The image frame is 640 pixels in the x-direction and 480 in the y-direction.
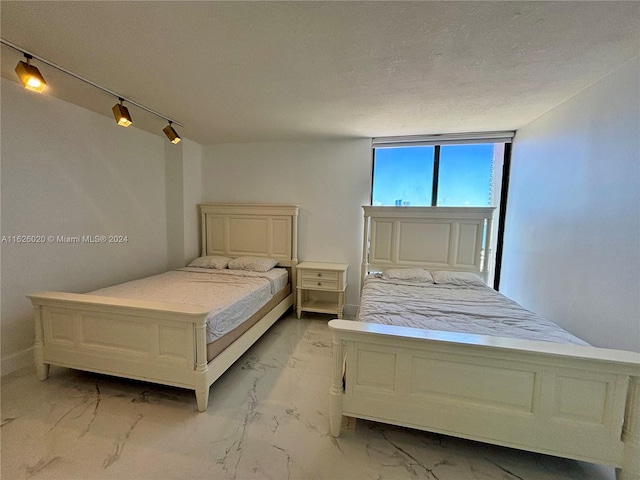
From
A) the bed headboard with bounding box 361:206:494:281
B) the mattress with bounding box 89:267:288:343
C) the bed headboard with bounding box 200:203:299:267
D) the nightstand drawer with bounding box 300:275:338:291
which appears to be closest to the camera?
the mattress with bounding box 89:267:288:343

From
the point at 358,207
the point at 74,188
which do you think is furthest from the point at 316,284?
the point at 74,188

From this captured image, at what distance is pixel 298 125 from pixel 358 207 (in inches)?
49.6

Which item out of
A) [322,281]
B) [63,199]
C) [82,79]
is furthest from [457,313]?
[63,199]

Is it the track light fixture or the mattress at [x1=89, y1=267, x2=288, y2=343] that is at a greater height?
the track light fixture

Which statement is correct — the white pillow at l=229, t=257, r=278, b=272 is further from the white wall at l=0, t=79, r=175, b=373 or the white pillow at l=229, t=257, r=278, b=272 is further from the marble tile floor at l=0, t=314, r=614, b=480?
the marble tile floor at l=0, t=314, r=614, b=480

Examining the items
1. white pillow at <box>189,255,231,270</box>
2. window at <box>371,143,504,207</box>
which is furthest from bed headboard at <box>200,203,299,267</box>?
window at <box>371,143,504,207</box>

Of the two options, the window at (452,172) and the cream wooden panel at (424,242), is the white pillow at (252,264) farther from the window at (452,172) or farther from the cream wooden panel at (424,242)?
the window at (452,172)

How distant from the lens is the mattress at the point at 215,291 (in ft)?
6.67

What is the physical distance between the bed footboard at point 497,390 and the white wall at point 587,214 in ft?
2.12

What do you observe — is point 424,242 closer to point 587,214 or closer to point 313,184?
point 587,214

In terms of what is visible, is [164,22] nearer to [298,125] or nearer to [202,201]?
[298,125]

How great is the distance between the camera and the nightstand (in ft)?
10.9

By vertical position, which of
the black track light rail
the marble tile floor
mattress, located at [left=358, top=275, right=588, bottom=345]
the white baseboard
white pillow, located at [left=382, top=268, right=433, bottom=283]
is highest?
the black track light rail

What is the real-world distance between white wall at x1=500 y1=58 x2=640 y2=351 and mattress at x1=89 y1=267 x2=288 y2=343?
2600 millimetres
